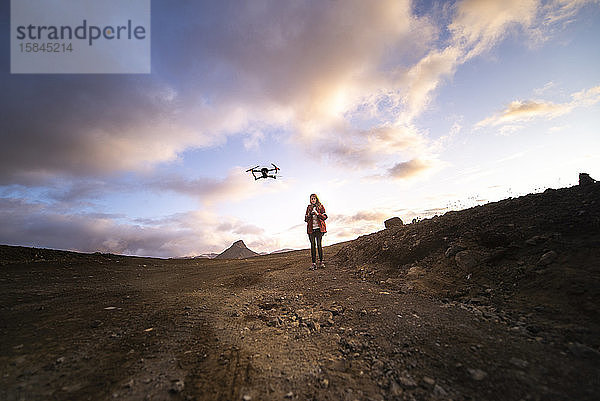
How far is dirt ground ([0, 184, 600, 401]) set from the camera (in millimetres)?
2564

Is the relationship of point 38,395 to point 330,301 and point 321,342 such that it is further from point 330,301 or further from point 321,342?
point 330,301

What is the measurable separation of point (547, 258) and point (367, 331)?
12.1 feet

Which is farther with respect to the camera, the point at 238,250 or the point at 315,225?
the point at 238,250

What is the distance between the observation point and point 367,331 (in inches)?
146

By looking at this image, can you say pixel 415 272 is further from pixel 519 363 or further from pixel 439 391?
pixel 439 391

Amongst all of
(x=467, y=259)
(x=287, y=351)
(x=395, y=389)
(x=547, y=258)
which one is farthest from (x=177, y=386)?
(x=547, y=258)

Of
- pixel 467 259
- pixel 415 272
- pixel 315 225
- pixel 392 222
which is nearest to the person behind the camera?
pixel 467 259

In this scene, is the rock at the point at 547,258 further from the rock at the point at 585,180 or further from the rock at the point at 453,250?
the rock at the point at 585,180

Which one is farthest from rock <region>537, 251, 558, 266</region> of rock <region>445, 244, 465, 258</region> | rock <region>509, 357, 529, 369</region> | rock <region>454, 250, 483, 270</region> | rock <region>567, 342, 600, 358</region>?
rock <region>509, 357, 529, 369</region>

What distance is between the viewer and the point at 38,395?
97.3 inches

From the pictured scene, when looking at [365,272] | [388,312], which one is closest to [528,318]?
[388,312]

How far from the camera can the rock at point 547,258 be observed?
4273 mm

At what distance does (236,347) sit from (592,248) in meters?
6.15

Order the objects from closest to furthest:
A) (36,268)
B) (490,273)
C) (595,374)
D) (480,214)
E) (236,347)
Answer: (595,374)
(236,347)
(490,273)
(480,214)
(36,268)
